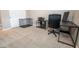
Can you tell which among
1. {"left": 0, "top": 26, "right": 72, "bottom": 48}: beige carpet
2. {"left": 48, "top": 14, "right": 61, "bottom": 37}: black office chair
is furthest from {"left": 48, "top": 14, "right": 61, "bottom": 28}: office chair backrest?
{"left": 0, "top": 26, "right": 72, "bottom": 48}: beige carpet

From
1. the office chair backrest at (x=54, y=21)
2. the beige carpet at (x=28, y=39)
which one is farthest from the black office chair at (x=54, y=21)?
the beige carpet at (x=28, y=39)

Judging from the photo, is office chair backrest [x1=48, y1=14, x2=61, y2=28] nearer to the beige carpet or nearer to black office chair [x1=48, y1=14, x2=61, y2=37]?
black office chair [x1=48, y1=14, x2=61, y2=37]

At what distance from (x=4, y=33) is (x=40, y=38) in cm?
91

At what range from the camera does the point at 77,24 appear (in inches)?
72.5

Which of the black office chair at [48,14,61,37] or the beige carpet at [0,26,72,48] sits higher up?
the black office chair at [48,14,61,37]

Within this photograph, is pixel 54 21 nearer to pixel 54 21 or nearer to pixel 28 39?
pixel 54 21

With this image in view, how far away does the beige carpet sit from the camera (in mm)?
1868

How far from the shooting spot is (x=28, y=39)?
215 centimetres

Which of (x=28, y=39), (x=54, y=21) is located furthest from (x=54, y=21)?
(x=28, y=39)

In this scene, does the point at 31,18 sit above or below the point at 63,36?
above
